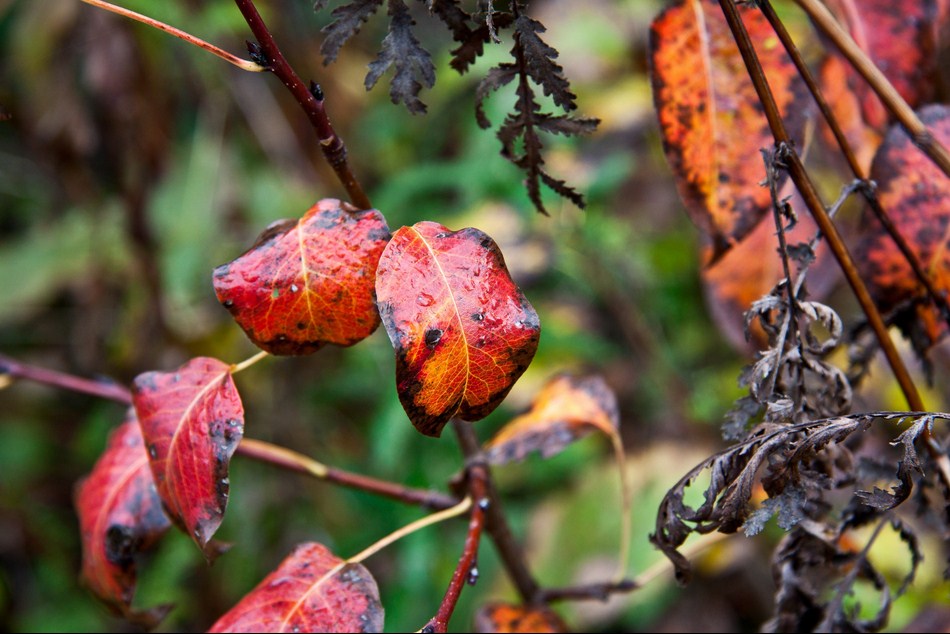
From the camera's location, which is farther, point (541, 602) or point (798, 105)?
point (541, 602)

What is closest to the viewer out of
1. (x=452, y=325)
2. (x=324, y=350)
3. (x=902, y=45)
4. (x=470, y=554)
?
(x=452, y=325)

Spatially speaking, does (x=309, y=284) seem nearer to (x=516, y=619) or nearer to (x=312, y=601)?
(x=312, y=601)

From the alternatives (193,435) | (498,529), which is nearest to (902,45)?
(498,529)

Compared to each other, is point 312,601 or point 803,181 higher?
point 803,181

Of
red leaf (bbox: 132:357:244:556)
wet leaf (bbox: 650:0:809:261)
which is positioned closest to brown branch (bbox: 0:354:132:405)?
red leaf (bbox: 132:357:244:556)

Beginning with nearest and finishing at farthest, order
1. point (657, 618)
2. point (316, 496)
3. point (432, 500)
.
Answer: point (432, 500) → point (657, 618) → point (316, 496)

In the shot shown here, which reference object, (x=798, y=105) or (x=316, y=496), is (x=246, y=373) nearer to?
(x=316, y=496)

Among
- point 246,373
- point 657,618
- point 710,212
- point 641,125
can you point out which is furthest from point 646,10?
point 710,212
